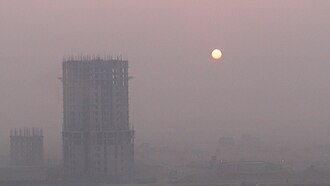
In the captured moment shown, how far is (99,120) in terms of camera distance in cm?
4894

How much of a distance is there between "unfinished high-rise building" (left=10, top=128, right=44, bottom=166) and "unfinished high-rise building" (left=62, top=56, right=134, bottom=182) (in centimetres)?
413

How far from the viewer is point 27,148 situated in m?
53.7

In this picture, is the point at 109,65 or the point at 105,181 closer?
the point at 105,181

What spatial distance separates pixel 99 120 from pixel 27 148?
661 centimetres

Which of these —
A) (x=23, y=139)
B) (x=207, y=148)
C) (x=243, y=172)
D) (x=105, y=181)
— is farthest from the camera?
(x=207, y=148)

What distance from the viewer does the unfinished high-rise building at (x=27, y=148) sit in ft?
174

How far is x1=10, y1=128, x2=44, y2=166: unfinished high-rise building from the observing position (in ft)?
→ 174

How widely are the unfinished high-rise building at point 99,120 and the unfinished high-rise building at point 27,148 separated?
4.13 meters

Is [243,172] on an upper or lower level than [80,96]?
lower

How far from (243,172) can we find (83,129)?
27.5 feet

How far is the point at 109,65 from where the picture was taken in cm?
4894

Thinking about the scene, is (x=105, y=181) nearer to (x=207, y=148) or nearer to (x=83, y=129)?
(x=83, y=129)

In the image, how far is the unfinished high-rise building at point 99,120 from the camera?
4866 cm

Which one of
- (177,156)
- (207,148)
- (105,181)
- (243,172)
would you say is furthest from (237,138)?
(105,181)
